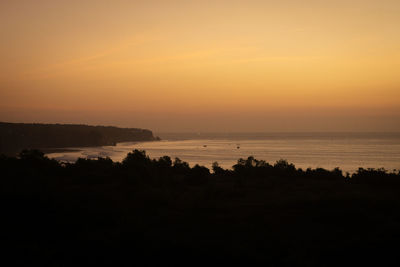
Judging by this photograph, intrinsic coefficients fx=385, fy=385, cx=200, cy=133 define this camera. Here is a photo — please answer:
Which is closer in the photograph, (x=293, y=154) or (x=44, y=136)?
(x=293, y=154)

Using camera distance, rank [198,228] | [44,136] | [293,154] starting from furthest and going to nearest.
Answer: [44,136], [293,154], [198,228]

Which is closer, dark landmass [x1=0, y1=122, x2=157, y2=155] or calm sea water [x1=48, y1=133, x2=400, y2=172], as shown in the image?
calm sea water [x1=48, y1=133, x2=400, y2=172]

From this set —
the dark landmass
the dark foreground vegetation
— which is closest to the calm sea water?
the dark landmass

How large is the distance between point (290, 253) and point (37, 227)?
668 centimetres

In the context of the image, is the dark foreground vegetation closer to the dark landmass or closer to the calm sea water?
the calm sea water

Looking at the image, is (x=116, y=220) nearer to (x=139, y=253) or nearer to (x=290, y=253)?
(x=139, y=253)

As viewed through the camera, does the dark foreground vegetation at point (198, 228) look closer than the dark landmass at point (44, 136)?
Yes

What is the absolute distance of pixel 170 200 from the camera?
1498cm

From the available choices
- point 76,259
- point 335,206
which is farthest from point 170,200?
point 76,259

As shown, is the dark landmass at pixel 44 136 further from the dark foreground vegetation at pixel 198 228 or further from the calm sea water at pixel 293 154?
the dark foreground vegetation at pixel 198 228

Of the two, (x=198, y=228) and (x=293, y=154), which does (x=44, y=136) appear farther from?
(x=198, y=228)

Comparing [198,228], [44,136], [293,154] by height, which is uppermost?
[44,136]

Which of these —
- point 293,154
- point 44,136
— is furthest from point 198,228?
point 44,136

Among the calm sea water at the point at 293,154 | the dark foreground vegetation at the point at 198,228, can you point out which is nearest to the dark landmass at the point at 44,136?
the calm sea water at the point at 293,154
